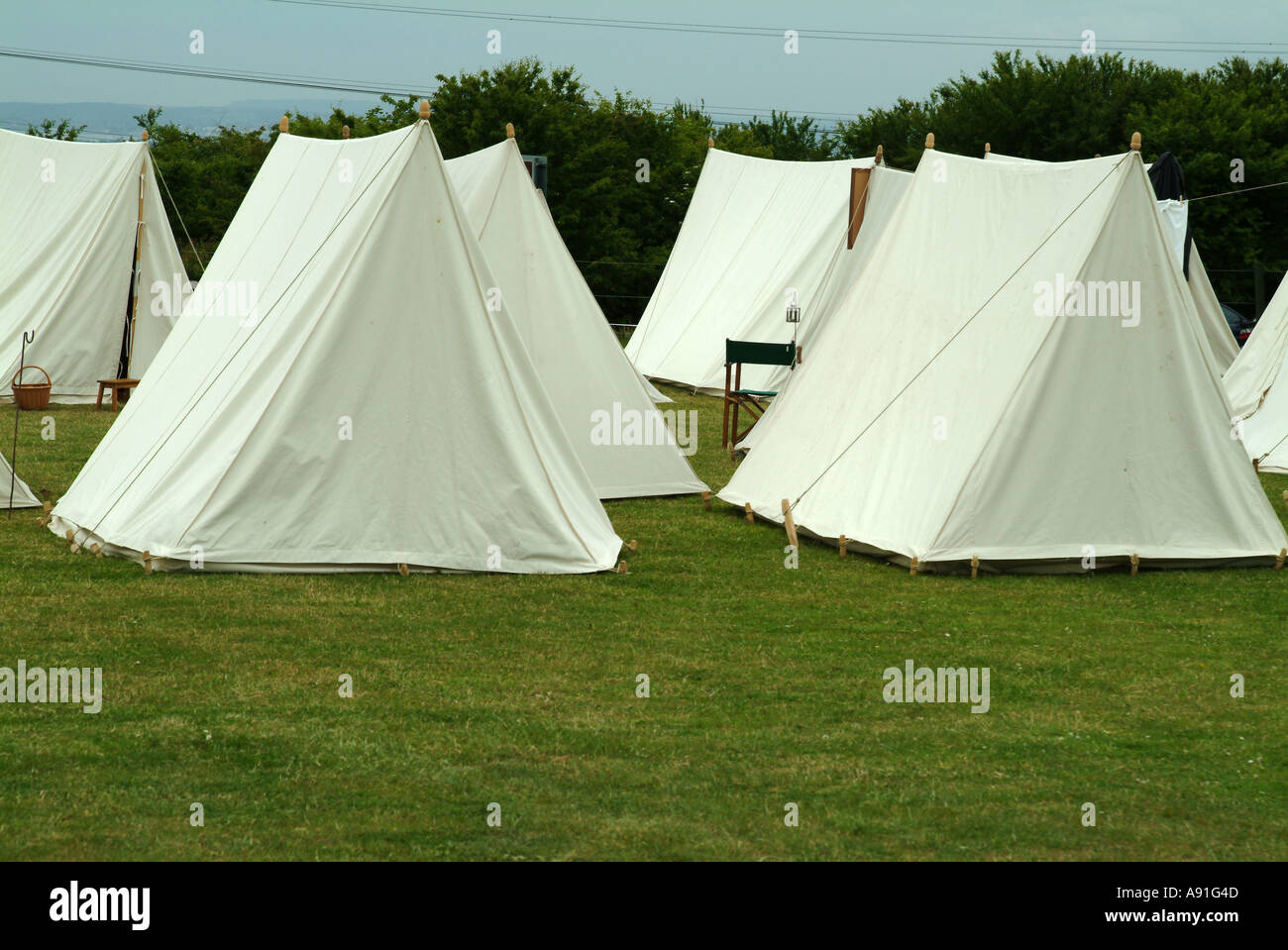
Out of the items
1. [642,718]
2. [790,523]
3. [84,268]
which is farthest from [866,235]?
[642,718]

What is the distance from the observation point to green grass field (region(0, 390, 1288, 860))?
4.53 metres

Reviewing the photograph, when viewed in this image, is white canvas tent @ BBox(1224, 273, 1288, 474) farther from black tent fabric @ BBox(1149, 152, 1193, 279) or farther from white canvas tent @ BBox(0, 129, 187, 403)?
white canvas tent @ BBox(0, 129, 187, 403)

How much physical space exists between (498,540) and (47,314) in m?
11.4

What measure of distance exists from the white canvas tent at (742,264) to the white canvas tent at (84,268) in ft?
22.7

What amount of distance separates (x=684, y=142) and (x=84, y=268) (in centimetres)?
2820

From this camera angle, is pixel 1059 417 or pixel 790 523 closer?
pixel 1059 417

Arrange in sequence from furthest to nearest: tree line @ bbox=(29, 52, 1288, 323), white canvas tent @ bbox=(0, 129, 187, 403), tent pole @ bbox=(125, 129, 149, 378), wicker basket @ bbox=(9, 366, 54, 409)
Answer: tree line @ bbox=(29, 52, 1288, 323) → tent pole @ bbox=(125, 129, 149, 378) → white canvas tent @ bbox=(0, 129, 187, 403) → wicker basket @ bbox=(9, 366, 54, 409)

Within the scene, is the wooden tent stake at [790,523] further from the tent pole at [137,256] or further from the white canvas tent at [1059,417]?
the tent pole at [137,256]

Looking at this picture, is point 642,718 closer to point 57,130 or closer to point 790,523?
point 790,523

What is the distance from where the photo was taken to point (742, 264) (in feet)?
65.4

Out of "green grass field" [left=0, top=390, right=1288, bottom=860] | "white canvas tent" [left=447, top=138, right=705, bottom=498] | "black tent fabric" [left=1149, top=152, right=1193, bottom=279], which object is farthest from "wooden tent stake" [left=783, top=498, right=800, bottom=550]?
"black tent fabric" [left=1149, top=152, right=1193, bottom=279]

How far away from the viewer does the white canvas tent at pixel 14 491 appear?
9.99 meters

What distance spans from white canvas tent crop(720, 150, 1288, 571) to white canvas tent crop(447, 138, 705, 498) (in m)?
2.16

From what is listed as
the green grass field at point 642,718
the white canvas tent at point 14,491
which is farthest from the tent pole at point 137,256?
the green grass field at point 642,718
